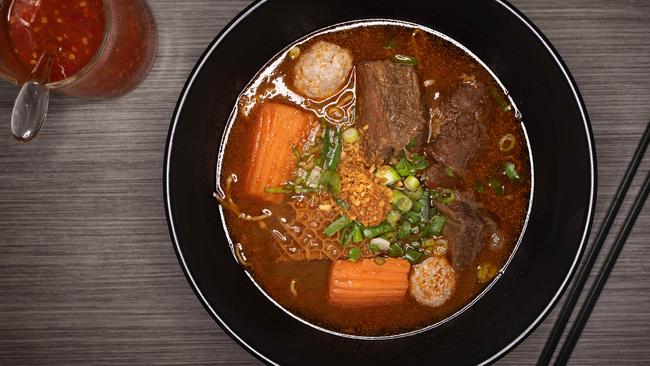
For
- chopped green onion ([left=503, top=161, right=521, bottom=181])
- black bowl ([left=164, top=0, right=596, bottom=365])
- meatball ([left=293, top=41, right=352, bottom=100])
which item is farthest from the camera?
chopped green onion ([left=503, top=161, right=521, bottom=181])

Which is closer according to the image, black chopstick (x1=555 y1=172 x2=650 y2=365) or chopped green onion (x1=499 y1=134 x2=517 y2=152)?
black chopstick (x1=555 y1=172 x2=650 y2=365)

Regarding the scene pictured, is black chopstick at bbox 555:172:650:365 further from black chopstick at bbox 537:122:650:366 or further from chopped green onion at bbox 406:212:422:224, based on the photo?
chopped green onion at bbox 406:212:422:224

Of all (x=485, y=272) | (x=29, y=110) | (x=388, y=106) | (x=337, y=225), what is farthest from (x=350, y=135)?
(x=29, y=110)

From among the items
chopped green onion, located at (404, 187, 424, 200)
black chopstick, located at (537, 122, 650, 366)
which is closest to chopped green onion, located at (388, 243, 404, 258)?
chopped green onion, located at (404, 187, 424, 200)

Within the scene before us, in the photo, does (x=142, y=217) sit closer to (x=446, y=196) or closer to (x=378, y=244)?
(x=378, y=244)

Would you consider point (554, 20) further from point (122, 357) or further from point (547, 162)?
point (122, 357)

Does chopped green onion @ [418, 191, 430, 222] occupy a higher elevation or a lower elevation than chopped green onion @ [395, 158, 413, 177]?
lower

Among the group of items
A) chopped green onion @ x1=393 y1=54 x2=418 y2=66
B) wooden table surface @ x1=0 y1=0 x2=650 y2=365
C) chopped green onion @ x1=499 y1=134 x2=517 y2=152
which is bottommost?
wooden table surface @ x1=0 y1=0 x2=650 y2=365

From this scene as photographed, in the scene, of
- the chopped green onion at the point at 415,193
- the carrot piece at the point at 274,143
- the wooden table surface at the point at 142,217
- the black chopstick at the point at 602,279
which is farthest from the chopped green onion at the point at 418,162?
the black chopstick at the point at 602,279
